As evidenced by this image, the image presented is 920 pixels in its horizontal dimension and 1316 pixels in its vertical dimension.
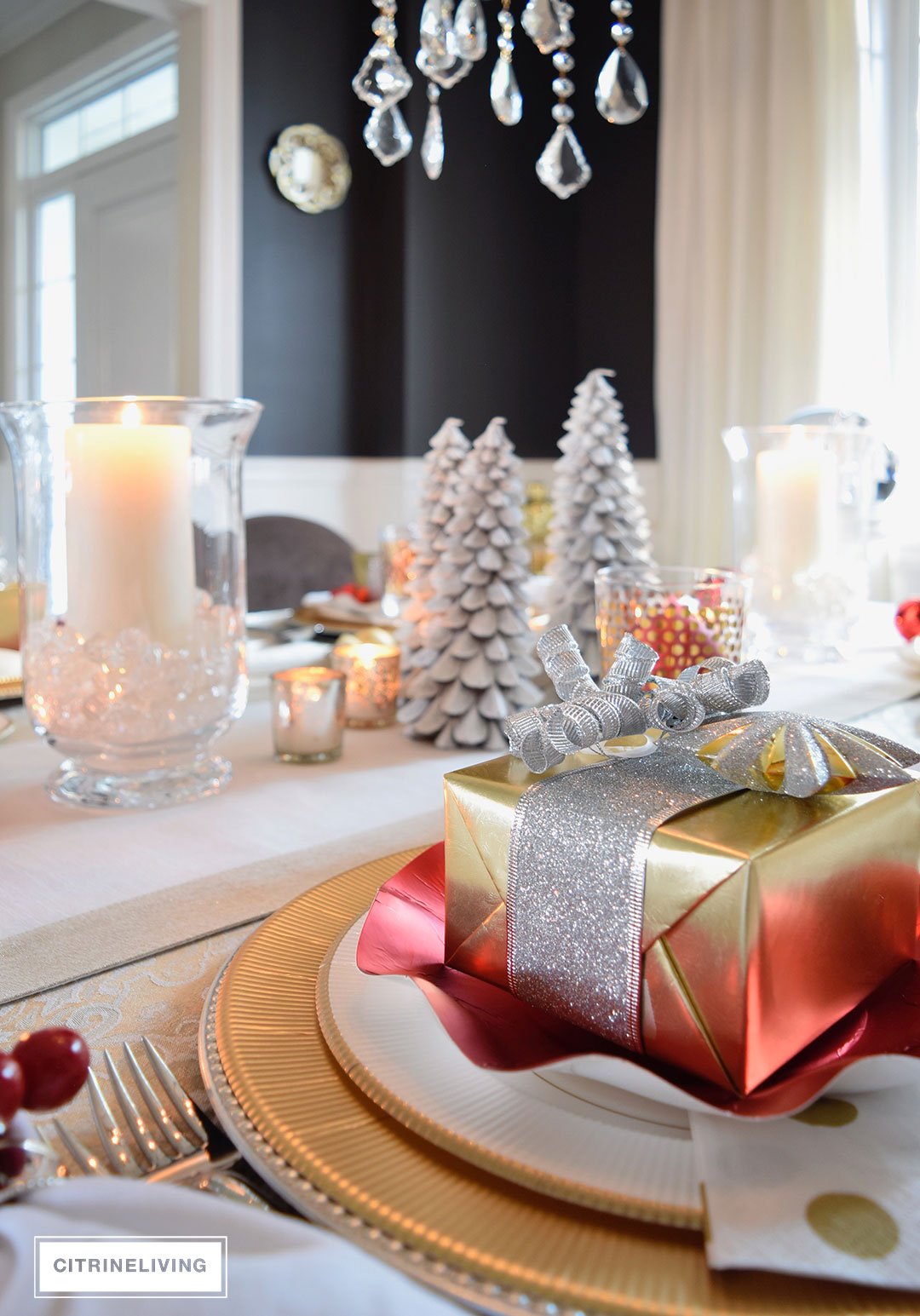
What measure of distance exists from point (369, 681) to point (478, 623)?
0.38ft

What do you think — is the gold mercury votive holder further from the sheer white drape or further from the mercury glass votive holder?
the sheer white drape

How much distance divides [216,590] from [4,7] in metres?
5.20

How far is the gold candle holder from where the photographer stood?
1004 millimetres

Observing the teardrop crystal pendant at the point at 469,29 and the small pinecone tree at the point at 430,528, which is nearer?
the small pinecone tree at the point at 430,528

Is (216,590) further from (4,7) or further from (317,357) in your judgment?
(4,7)

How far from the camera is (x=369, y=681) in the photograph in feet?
3.30

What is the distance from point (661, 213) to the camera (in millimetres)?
3963

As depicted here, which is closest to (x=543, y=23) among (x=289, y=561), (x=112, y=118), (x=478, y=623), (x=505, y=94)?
(x=505, y=94)

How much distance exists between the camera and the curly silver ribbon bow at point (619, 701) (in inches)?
16.7

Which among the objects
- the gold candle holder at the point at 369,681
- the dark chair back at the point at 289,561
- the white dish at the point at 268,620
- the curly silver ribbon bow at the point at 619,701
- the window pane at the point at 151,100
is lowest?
the gold candle holder at the point at 369,681

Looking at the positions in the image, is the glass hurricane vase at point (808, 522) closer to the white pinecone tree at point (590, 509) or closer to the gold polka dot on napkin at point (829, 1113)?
the white pinecone tree at point (590, 509)

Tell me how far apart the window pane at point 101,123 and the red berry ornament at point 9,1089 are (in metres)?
4.97

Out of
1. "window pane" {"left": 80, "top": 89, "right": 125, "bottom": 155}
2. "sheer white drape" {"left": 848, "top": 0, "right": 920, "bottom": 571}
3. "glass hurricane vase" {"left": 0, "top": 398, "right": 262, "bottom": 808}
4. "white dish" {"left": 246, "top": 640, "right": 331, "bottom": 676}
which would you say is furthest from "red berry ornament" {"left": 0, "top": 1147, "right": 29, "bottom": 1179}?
"window pane" {"left": 80, "top": 89, "right": 125, "bottom": 155}

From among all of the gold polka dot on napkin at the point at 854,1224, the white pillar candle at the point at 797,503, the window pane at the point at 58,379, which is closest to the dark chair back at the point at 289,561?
the white pillar candle at the point at 797,503
